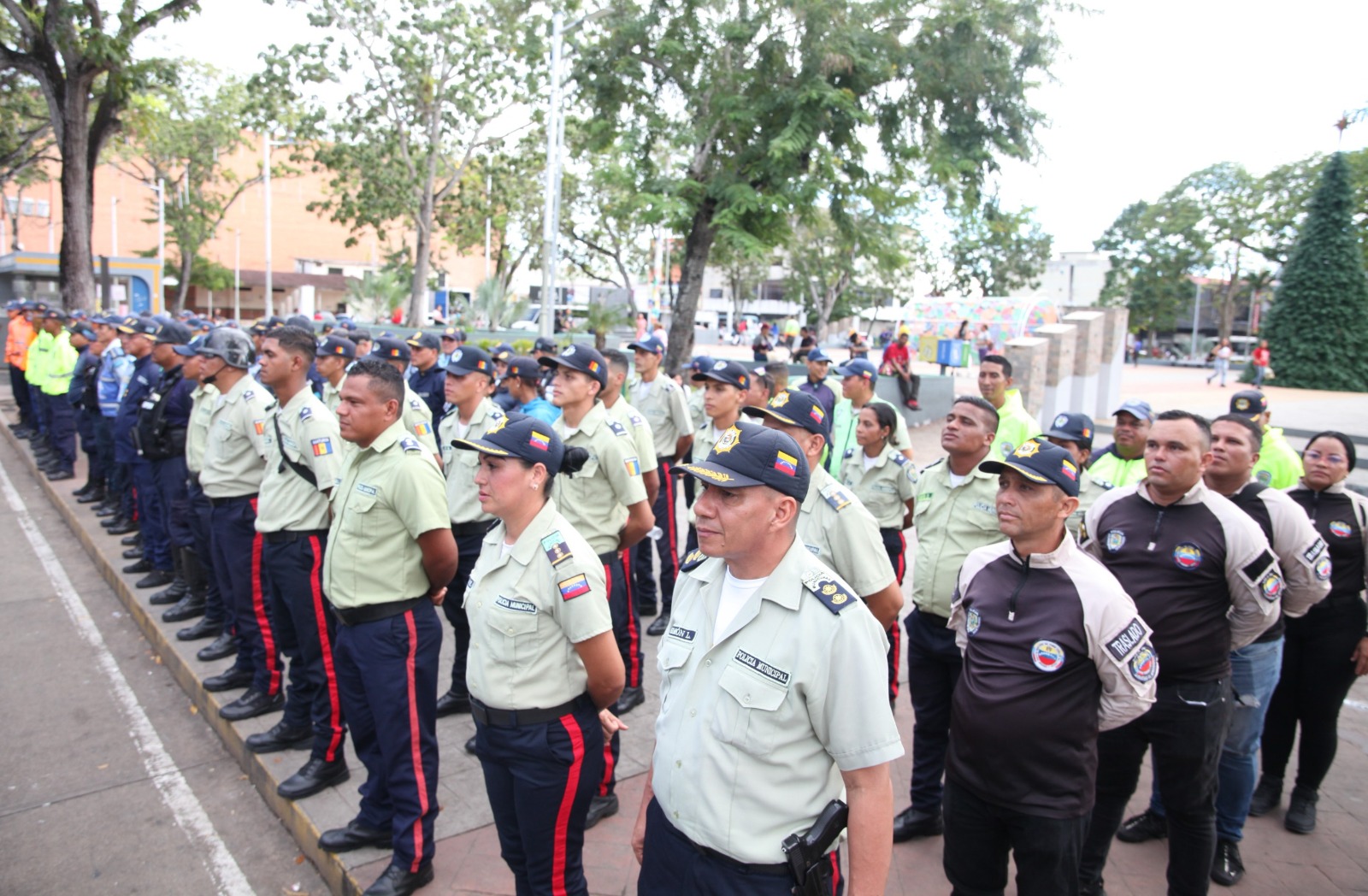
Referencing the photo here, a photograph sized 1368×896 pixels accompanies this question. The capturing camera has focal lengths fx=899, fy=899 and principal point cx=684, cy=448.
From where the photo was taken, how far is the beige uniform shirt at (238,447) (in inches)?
199

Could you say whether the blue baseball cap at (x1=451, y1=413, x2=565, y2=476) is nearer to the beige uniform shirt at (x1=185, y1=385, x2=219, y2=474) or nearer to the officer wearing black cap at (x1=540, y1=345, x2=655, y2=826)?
the officer wearing black cap at (x1=540, y1=345, x2=655, y2=826)

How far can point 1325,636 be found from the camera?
4.30 m

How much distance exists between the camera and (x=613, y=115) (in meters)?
15.8

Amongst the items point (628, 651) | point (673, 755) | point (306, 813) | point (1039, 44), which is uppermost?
point (1039, 44)

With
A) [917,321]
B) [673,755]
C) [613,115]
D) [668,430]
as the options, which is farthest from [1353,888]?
[917,321]

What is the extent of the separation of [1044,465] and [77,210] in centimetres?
1983

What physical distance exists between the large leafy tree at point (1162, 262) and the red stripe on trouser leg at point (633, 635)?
1831 inches

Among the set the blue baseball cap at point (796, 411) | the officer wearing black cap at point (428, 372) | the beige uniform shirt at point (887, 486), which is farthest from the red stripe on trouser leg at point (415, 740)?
the officer wearing black cap at point (428, 372)

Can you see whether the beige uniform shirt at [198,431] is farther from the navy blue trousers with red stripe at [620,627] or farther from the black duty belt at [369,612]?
the navy blue trousers with red stripe at [620,627]

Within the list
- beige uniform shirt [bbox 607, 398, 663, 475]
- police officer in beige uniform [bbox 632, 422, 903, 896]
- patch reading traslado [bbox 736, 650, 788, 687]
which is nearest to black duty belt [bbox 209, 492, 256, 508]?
beige uniform shirt [bbox 607, 398, 663, 475]

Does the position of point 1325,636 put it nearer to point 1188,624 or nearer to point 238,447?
point 1188,624

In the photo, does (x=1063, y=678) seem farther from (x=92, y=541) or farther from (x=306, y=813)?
(x=92, y=541)

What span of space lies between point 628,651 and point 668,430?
299 centimetres

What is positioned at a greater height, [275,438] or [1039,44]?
[1039,44]
